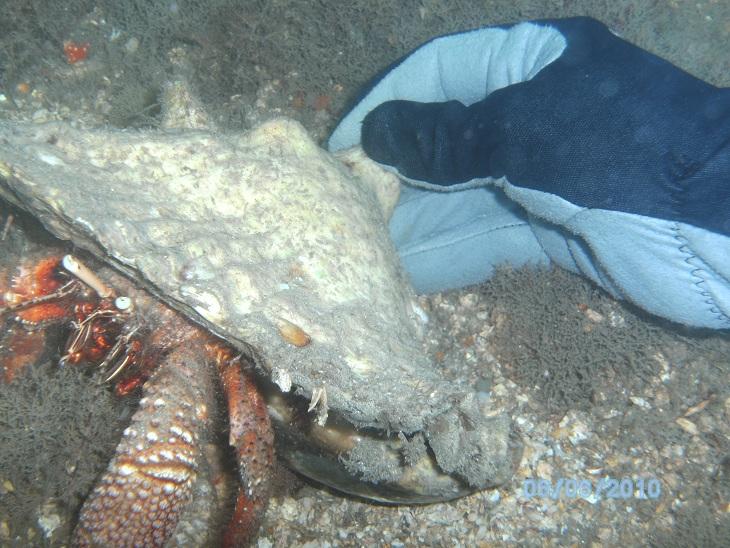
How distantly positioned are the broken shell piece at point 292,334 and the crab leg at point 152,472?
0.72 metres

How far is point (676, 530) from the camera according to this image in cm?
270

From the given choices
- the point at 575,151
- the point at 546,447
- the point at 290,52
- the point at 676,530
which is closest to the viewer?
the point at 575,151

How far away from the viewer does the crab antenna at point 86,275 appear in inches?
81.4

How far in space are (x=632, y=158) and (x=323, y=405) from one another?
1.67m

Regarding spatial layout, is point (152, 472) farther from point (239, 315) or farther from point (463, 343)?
point (463, 343)

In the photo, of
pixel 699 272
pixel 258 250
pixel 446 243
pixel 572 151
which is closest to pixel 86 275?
pixel 258 250

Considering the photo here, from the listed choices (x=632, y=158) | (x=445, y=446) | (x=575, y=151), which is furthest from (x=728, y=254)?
(x=445, y=446)

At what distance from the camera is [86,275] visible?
2.16m

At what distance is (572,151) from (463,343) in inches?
62.9

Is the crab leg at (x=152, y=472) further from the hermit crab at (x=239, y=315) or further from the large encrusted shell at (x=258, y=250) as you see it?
the large encrusted shell at (x=258, y=250)

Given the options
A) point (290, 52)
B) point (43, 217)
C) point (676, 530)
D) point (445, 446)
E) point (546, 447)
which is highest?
point (43, 217)

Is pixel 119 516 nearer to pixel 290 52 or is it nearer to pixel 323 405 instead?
pixel 323 405

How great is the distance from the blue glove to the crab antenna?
173 centimetres

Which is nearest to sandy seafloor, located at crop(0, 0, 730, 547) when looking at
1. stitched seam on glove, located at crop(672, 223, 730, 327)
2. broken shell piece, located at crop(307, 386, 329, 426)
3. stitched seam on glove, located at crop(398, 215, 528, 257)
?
stitched seam on glove, located at crop(398, 215, 528, 257)
